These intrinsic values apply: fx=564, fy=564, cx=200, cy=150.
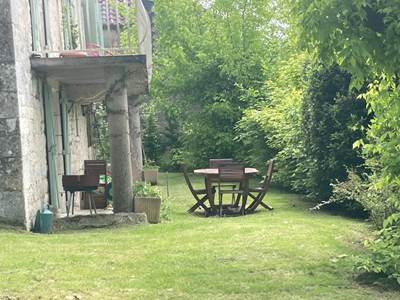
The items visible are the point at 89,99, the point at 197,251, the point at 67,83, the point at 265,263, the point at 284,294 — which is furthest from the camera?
the point at 89,99

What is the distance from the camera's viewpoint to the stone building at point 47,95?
764 cm

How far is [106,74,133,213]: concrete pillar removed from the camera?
912 cm

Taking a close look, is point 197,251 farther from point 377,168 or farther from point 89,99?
point 89,99

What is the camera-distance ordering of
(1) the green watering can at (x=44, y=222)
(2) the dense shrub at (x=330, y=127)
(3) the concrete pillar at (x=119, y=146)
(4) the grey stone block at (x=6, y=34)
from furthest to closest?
(2) the dense shrub at (x=330, y=127), (3) the concrete pillar at (x=119, y=146), (1) the green watering can at (x=44, y=222), (4) the grey stone block at (x=6, y=34)

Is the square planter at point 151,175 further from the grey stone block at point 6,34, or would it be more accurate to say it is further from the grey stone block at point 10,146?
the grey stone block at point 6,34

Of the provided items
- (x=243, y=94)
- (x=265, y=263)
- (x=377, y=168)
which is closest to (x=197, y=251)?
(x=265, y=263)

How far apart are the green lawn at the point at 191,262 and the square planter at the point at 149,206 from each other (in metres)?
0.61

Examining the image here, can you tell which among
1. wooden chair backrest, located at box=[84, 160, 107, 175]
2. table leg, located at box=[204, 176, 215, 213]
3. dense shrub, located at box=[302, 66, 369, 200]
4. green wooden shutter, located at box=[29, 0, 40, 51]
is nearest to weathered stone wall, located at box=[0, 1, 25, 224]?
green wooden shutter, located at box=[29, 0, 40, 51]

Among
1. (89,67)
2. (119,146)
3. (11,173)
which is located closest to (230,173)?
(119,146)

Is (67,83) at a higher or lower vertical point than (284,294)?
higher

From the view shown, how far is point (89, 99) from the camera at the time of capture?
12.2 metres

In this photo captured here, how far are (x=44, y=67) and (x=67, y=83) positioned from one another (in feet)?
9.29

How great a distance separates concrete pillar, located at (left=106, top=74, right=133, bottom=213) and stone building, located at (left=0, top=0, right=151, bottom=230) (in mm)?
16

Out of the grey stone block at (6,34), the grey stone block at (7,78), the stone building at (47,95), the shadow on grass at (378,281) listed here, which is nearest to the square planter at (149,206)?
the stone building at (47,95)
